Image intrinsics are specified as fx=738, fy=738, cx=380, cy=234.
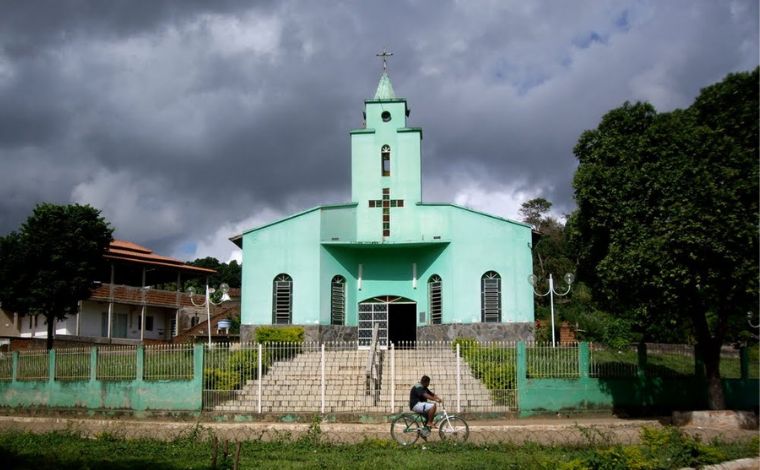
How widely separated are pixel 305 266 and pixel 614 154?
1359 centimetres

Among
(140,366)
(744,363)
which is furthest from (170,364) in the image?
(744,363)

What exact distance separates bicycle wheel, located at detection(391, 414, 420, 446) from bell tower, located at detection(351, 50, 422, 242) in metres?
13.5

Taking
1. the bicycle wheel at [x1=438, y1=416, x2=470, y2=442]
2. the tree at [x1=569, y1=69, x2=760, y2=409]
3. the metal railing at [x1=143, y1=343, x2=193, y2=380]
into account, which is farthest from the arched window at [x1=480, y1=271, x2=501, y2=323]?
the bicycle wheel at [x1=438, y1=416, x2=470, y2=442]

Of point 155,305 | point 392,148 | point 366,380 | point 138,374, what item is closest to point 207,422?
point 138,374

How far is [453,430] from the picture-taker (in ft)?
47.5

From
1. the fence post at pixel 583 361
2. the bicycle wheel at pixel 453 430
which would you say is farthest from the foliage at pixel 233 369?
the fence post at pixel 583 361

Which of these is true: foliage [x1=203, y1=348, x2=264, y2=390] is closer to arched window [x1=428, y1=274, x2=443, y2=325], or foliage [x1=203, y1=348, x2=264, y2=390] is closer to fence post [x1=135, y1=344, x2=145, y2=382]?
fence post [x1=135, y1=344, x2=145, y2=382]

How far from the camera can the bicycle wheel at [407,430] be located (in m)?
14.3

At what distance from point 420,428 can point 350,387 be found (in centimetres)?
471

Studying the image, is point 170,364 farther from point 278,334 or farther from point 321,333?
point 321,333

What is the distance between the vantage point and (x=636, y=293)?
1585 centimetres

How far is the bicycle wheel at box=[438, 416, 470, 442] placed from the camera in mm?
14367

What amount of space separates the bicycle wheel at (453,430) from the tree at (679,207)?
4.54 m

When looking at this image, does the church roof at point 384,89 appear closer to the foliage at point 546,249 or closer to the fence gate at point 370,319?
the fence gate at point 370,319
